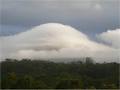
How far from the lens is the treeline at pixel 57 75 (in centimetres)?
280

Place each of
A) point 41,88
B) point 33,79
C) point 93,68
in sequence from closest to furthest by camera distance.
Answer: point 41,88, point 33,79, point 93,68

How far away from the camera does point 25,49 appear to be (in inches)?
127

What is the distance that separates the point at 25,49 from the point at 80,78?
707 millimetres

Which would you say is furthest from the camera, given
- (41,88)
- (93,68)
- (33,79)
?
(93,68)

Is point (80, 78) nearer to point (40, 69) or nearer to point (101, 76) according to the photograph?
point (101, 76)

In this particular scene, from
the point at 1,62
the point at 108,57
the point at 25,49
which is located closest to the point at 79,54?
the point at 108,57

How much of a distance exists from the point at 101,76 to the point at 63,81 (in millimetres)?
432

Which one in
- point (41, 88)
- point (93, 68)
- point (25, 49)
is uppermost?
point (25, 49)

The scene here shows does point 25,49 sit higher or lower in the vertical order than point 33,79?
higher

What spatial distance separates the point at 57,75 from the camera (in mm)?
2990

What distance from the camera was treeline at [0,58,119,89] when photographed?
9.20ft

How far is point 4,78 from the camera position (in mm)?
2910

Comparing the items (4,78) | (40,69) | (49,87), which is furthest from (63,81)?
(4,78)

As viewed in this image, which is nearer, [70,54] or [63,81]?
[63,81]
